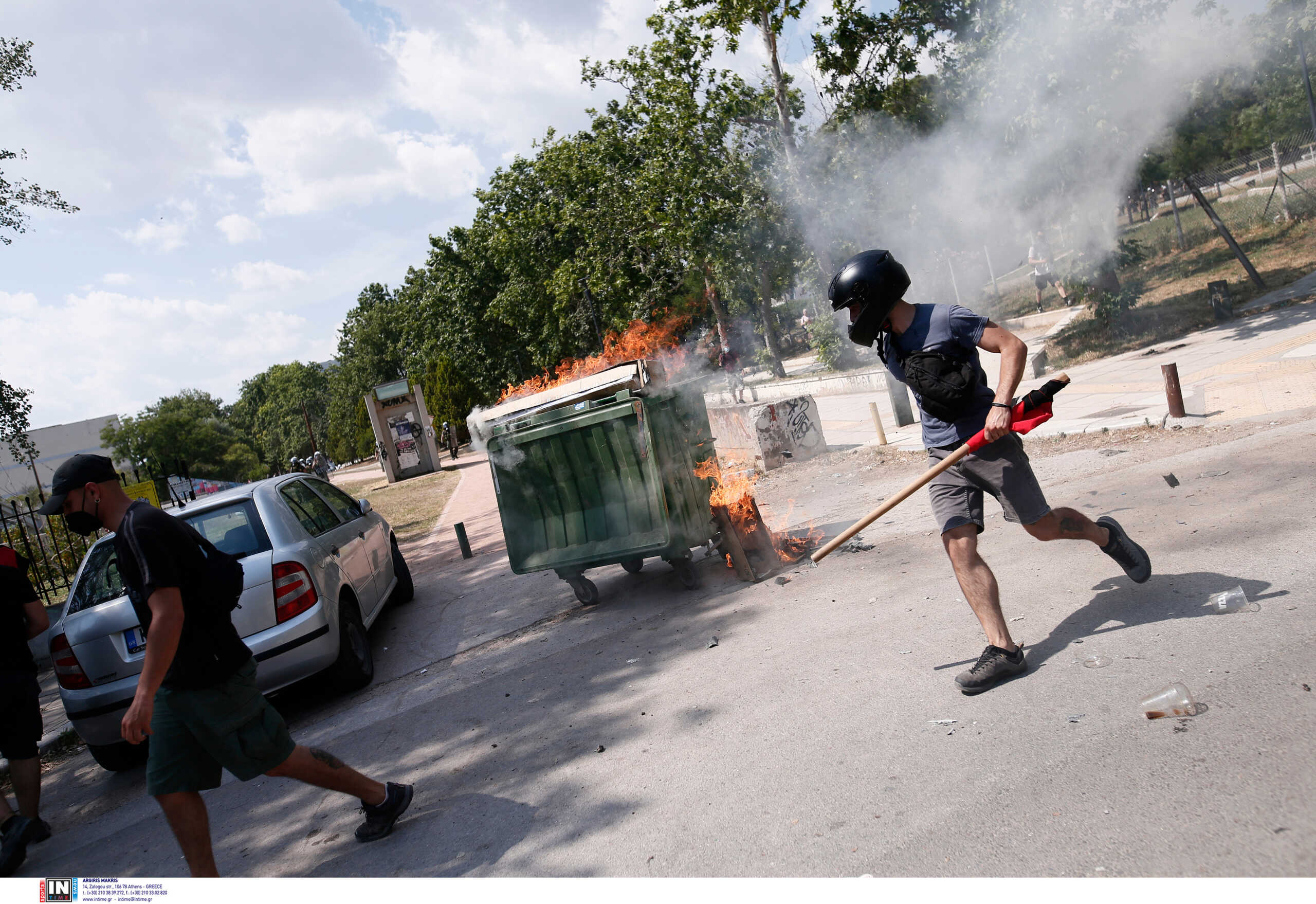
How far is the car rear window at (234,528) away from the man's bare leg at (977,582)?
13.8 feet

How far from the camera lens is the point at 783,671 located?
4.29m

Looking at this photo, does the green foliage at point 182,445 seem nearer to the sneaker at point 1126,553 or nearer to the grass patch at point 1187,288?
the grass patch at point 1187,288

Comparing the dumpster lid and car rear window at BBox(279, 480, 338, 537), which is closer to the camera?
car rear window at BBox(279, 480, 338, 537)

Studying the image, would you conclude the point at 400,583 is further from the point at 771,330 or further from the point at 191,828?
the point at 771,330

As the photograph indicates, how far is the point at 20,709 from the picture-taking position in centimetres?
427

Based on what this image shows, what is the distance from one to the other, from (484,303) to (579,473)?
2926cm

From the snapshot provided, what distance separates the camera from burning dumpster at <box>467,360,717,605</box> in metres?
5.97

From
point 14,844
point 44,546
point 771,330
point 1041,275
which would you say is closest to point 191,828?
point 14,844

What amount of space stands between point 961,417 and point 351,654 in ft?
14.0

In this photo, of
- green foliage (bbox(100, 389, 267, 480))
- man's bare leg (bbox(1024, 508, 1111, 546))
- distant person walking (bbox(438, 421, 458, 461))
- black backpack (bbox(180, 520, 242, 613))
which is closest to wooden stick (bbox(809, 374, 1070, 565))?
man's bare leg (bbox(1024, 508, 1111, 546))

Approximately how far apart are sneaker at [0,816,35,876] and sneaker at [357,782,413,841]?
6.24ft

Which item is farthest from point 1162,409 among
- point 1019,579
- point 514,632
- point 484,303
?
point 484,303

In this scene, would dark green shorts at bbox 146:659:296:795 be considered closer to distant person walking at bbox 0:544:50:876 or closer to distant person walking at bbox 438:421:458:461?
distant person walking at bbox 0:544:50:876

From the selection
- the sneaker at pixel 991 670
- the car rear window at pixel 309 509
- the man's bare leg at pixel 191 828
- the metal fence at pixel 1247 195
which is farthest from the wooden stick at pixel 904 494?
the metal fence at pixel 1247 195
